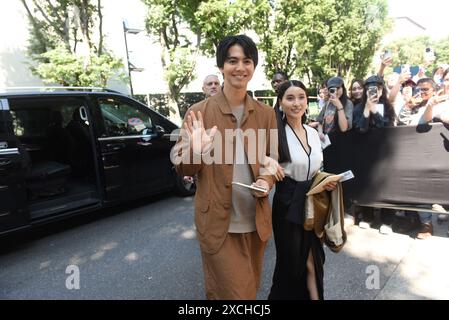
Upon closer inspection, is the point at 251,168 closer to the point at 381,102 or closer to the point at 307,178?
the point at 307,178

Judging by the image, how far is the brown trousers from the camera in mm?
1832

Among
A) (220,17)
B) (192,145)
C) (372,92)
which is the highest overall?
(220,17)

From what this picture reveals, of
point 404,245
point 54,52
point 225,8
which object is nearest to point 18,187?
point 404,245

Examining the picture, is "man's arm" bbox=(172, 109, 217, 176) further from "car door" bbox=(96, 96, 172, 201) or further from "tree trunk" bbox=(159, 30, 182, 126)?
"tree trunk" bbox=(159, 30, 182, 126)

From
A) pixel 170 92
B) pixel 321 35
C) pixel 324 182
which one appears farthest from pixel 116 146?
pixel 321 35

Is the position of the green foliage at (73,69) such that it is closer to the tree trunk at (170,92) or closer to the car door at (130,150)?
the tree trunk at (170,92)

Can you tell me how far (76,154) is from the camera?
500cm

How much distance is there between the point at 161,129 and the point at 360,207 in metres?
3.23

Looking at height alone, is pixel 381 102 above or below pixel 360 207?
above

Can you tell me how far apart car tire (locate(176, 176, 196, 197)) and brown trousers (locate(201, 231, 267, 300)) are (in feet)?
11.7

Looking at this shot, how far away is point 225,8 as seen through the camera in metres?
9.80

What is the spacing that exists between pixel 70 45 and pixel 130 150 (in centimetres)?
726

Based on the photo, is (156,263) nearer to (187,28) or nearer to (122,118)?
(122,118)
